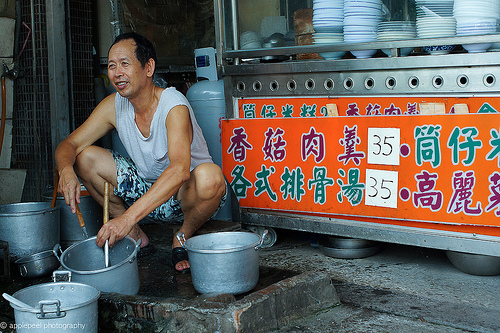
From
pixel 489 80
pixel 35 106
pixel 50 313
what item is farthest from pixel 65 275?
pixel 35 106

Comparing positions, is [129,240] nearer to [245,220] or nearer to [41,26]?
[245,220]

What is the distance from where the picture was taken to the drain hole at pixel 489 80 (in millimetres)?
2895

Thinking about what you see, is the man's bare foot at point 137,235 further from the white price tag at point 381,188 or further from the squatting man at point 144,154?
the white price tag at point 381,188

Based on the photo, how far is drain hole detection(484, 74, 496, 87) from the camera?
2.89 m

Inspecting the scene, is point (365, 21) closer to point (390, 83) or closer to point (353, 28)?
point (353, 28)

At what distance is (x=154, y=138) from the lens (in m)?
3.27

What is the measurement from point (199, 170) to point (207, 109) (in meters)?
1.16

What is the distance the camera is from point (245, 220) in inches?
151

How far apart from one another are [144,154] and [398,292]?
65.8 inches

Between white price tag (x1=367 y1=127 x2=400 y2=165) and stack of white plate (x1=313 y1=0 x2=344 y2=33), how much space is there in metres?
0.75

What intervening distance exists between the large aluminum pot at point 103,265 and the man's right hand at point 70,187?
26 cm

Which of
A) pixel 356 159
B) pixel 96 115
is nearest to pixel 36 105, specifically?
pixel 96 115

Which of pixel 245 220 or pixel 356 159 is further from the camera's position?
pixel 245 220

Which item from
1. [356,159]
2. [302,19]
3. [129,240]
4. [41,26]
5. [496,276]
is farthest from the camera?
[41,26]
